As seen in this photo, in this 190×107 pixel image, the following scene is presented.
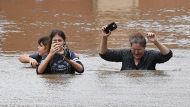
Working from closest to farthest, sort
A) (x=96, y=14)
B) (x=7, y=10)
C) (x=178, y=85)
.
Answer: (x=178, y=85)
(x=96, y=14)
(x=7, y=10)

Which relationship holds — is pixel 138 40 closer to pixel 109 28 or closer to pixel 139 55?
pixel 139 55

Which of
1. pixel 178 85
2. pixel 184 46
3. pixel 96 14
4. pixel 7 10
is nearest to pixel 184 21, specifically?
pixel 96 14

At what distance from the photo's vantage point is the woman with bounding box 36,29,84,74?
22.8ft

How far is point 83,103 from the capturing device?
4.79 m

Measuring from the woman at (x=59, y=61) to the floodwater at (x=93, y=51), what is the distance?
17 centimetres

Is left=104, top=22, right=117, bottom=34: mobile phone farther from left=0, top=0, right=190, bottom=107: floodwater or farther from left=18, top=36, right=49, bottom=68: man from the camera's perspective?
left=18, top=36, right=49, bottom=68: man

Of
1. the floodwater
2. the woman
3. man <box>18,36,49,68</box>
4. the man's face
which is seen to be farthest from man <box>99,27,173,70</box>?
man <box>18,36,49,68</box>

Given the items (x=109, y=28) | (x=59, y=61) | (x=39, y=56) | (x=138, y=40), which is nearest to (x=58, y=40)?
(x=59, y=61)

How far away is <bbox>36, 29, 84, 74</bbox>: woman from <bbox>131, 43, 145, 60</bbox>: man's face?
2.53ft

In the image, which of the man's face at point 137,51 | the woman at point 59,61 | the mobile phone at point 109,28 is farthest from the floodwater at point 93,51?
the mobile phone at point 109,28

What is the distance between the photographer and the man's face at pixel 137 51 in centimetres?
727

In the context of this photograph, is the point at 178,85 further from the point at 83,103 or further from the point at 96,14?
Result: the point at 96,14

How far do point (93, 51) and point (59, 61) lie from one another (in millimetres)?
4888

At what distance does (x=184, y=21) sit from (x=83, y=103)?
13.3m
